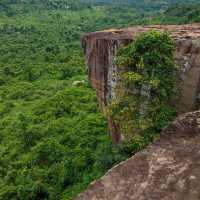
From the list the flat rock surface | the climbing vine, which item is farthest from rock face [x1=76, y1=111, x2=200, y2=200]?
the flat rock surface

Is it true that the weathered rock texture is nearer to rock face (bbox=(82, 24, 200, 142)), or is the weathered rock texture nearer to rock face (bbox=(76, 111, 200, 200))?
rock face (bbox=(82, 24, 200, 142))

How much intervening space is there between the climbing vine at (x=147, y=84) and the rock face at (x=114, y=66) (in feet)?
0.94

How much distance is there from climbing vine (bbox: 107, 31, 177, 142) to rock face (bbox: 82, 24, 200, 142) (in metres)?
0.29

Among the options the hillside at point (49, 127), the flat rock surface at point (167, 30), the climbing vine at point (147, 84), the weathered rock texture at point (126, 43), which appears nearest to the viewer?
the weathered rock texture at point (126, 43)

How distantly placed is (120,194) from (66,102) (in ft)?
74.1

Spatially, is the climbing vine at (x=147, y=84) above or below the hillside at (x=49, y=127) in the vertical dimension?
above

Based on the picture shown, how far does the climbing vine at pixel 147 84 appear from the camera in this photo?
1359 cm

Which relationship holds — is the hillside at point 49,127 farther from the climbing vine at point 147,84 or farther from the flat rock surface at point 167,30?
the flat rock surface at point 167,30

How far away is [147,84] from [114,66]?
2.17m

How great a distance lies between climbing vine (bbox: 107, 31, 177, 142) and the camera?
535 inches

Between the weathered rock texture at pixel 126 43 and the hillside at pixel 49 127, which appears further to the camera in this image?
the hillside at pixel 49 127

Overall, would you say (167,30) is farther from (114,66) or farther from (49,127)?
(49,127)

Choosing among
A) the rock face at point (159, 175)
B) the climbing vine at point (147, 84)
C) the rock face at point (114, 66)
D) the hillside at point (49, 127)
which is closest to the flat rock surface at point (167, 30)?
the rock face at point (114, 66)

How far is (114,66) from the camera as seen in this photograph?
1562 centimetres
